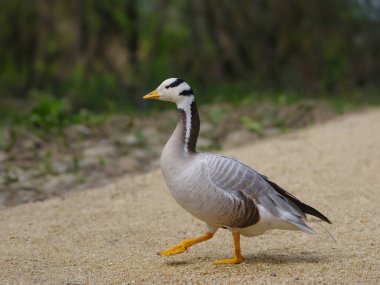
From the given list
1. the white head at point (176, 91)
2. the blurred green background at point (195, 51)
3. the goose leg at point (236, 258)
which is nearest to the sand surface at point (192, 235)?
the goose leg at point (236, 258)

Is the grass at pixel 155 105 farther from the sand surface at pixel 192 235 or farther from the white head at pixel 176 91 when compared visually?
the white head at pixel 176 91

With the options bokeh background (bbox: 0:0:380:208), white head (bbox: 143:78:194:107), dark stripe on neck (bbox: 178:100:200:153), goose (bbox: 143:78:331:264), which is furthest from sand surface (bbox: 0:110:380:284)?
bokeh background (bbox: 0:0:380:208)

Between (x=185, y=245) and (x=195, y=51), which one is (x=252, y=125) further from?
(x=185, y=245)

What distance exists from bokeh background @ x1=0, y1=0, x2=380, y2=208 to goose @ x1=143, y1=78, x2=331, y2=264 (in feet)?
17.9

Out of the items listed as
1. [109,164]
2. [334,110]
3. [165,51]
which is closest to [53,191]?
[109,164]

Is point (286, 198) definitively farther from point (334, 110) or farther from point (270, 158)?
point (334, 110)

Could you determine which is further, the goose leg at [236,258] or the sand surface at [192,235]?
the goose leg at [236,258]

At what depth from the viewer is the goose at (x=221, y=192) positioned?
4.98 m

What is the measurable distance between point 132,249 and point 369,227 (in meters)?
2.21

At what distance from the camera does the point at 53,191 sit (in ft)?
28.2

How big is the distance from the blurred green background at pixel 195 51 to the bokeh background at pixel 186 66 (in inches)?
1.0

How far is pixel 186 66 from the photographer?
16.6 metres

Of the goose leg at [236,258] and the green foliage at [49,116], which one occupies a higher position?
the green foliage at [49,116]

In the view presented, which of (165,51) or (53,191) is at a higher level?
(165,51)
